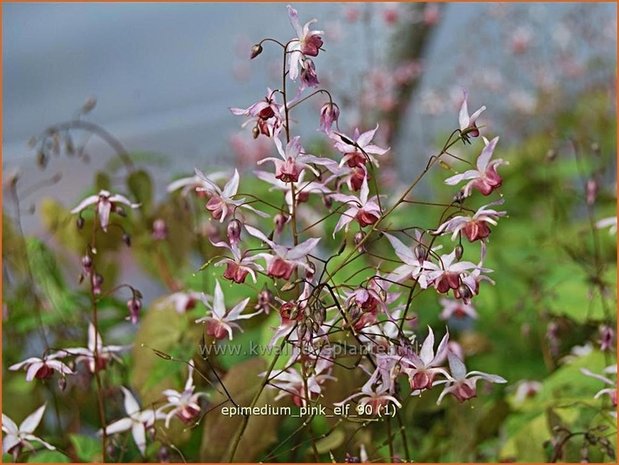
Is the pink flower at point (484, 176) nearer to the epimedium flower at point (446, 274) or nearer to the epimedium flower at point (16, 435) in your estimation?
the epimedium flower at point (446, 274)

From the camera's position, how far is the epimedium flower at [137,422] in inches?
27.4

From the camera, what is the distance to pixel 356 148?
1.79 feet

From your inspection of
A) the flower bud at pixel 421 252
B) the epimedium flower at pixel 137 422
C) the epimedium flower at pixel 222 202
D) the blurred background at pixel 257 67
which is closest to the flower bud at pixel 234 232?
the epimedium flower at pixel 222 202

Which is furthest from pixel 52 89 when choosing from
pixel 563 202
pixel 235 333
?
pixel 235 333

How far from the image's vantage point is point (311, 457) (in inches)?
29.6

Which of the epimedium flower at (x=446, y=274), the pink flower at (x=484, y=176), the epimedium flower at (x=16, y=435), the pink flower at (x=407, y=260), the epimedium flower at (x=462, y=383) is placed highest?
the pink flower at (x=484, y=176)

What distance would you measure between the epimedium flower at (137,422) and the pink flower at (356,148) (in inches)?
10.7

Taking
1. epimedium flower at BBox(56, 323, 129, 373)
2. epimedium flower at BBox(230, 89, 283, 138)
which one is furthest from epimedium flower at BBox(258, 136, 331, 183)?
epimedium flower at BBox(56, 323, 129, 373)

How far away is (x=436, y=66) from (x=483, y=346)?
1.05 meters

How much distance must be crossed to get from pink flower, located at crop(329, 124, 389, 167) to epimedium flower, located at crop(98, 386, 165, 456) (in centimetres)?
27

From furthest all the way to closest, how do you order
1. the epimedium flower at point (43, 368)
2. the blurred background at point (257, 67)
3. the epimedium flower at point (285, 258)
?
the blurred background at point (257, 67)
the epimedium flower at point (43, 368)
the epimedium flower at point (285, 258)

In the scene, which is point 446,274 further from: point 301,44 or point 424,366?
point 301,44

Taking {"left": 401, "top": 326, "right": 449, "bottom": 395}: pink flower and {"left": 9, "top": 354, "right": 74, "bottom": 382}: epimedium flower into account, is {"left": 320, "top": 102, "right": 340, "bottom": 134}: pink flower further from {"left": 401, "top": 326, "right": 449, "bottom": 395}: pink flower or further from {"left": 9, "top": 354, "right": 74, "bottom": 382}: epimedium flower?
{"left": 9, "top": 354, "right": 74, "bottom": 382}: epimedium flower

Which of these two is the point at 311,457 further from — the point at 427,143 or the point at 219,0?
the point at 219,0
